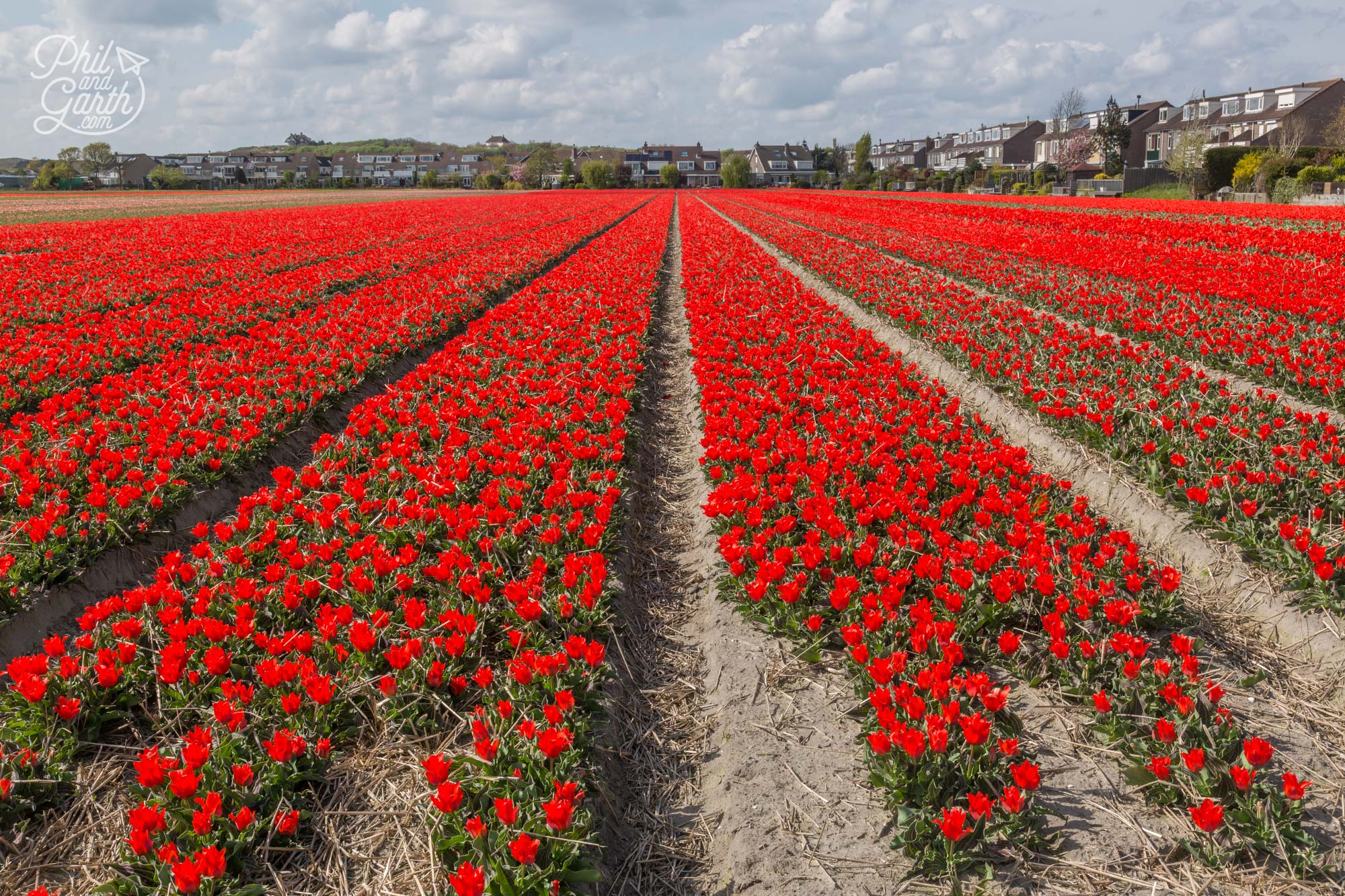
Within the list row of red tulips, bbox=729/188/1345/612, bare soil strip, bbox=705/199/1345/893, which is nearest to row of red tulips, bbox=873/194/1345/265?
row of red tulips, bbox=729/188/1345/612

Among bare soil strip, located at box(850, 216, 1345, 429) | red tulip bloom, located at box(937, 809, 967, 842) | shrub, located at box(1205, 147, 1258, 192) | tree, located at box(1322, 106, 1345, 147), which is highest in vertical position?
tree, located at box(1322, 106, 1345, 147)

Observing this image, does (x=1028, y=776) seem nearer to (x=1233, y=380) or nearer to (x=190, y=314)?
(x=1233, y=380)

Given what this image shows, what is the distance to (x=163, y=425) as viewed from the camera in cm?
730

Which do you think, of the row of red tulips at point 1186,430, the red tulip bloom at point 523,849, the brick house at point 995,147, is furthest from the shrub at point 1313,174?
the brick house at point 995,147

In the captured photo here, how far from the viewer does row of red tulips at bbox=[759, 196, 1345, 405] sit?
9219mm

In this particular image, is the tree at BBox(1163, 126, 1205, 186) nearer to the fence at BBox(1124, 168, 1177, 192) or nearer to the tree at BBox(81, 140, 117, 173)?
the fence at BBox(1124, 168, 1177, 192)

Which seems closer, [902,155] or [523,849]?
[523,849]

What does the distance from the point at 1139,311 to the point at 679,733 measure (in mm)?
11110

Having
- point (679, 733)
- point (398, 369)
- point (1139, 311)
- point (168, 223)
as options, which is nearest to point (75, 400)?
point (398, 369)

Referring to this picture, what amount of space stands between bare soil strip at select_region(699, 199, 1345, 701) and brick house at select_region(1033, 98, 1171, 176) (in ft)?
288

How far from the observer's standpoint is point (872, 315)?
14.4m

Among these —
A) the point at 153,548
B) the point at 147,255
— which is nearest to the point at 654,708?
the point at 153,548

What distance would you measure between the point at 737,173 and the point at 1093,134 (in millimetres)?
45676

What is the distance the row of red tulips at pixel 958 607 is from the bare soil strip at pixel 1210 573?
2.43ft
